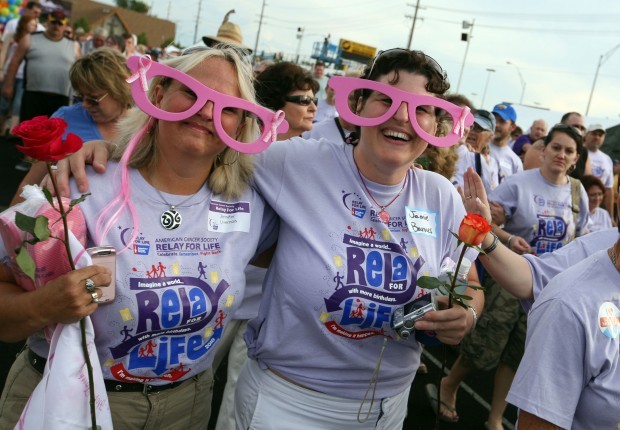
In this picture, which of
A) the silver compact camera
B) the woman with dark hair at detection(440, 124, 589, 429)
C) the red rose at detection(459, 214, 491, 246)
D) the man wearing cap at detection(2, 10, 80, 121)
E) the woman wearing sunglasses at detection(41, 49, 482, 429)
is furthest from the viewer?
the man wearing cap at detection(2, 10, 80, 121)

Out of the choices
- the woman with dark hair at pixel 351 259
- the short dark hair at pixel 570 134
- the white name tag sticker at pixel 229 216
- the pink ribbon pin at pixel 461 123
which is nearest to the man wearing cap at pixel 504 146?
the short dark hair at pixel 570 134

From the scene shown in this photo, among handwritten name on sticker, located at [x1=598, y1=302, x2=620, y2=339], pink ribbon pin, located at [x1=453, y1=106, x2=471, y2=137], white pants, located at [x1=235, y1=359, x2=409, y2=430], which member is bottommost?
white pants, located at [x1=235, y1=359, x2=409, y2=430]

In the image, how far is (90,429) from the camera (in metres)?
1.56

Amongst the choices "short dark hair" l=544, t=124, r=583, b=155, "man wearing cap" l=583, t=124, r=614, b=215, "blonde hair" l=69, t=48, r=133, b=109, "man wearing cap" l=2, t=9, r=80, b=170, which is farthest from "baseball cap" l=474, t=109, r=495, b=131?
"man wearing cap" l=2, t=9, r=80, b=170

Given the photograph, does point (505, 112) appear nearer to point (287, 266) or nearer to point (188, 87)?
point (287, 266)

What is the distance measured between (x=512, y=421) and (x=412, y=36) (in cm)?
4727

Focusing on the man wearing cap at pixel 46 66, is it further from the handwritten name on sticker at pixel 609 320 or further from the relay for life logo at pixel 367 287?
the handwritten name on sticker at pixel 609 320

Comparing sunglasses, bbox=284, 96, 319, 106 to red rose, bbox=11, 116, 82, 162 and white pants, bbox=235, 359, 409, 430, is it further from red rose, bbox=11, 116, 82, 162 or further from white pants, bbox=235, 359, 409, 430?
red rose, bbox=11, 116, 82, 162

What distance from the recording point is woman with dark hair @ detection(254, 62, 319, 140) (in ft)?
13.2

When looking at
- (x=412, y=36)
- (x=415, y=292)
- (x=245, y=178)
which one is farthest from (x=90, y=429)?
(x=412, y=36)

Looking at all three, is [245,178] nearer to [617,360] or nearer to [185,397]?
[185,397]

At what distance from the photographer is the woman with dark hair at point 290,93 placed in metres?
4.02

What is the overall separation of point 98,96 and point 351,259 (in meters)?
2.28

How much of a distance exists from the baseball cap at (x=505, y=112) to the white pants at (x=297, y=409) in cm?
538
